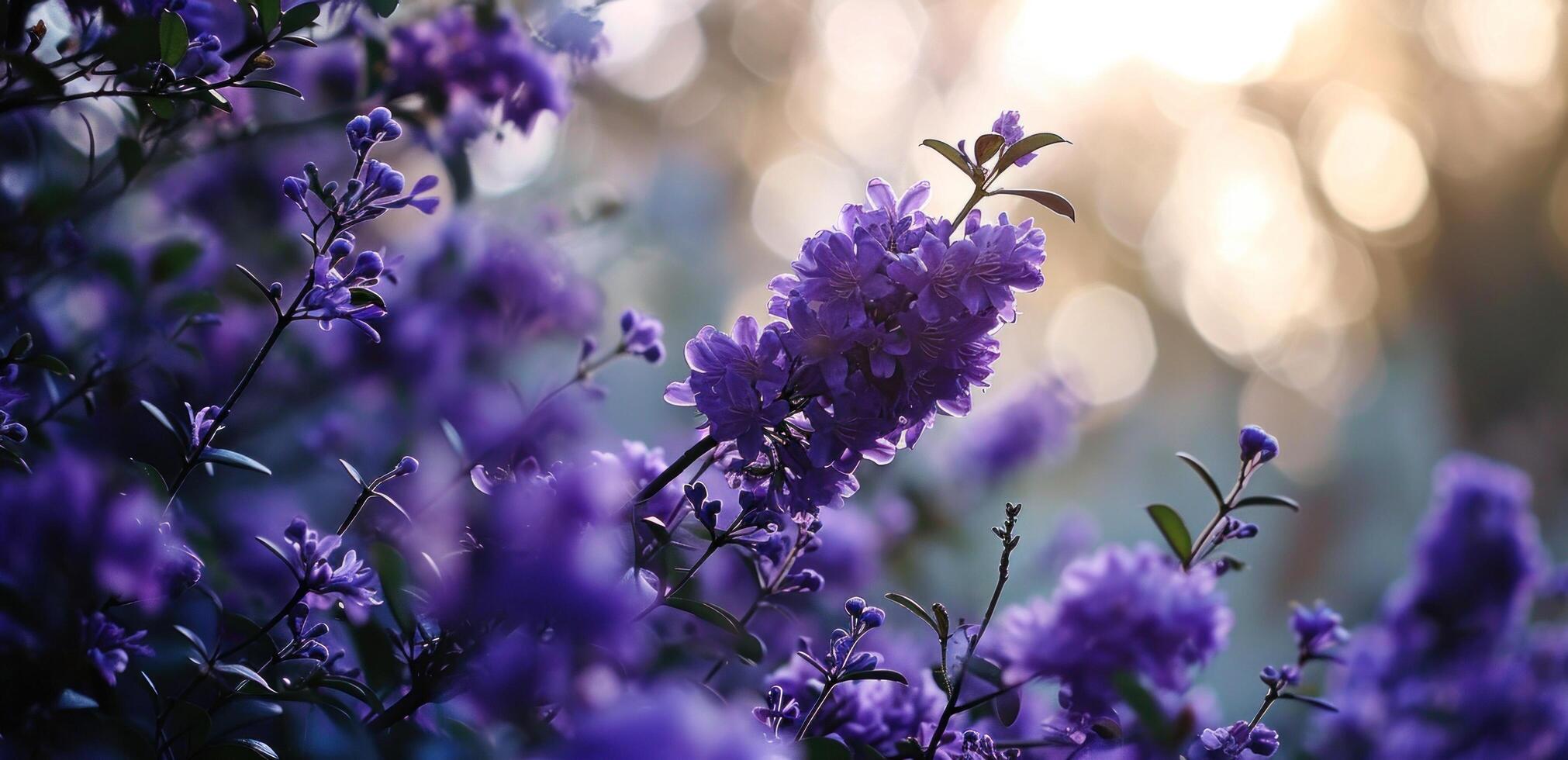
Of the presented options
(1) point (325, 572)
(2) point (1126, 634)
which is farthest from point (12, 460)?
(2) point (1126, 634)

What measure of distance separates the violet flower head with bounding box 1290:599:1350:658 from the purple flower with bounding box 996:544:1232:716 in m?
0.08

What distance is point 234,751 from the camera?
562 mm

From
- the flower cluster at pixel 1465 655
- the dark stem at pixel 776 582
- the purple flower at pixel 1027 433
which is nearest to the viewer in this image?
the dark stem at pixel 776 582

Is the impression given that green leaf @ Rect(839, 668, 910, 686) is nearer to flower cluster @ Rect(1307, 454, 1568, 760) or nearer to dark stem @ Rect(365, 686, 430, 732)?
dark stem @ Rect(365, 686, 430, 732)

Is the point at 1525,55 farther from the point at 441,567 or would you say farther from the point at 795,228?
the point at 441,567

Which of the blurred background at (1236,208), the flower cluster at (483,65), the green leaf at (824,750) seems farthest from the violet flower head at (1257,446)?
the blurred background at (1236,208)

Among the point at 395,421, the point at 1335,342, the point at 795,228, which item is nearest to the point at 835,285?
the point at 395,421

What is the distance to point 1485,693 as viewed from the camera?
1.38 meters

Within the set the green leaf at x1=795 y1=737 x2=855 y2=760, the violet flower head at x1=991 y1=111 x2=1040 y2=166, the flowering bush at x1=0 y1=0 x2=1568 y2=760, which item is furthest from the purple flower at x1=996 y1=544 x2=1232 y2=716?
the violet flower head at x1=991 y1=111 x2=1040 y2=166

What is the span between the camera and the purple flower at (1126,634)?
A: 0.75 m

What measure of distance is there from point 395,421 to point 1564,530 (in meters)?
4.65

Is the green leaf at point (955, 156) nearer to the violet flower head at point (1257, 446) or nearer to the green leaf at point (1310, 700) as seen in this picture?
the violet flower head at point (1257, 446)

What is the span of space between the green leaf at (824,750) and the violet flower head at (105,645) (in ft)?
1.20

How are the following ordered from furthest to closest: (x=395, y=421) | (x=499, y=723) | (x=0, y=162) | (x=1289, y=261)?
1. (x=1289, y=261)
2. (x=395, y=421)
3. (x=0, y=162)
4. (x=499, y=723)
